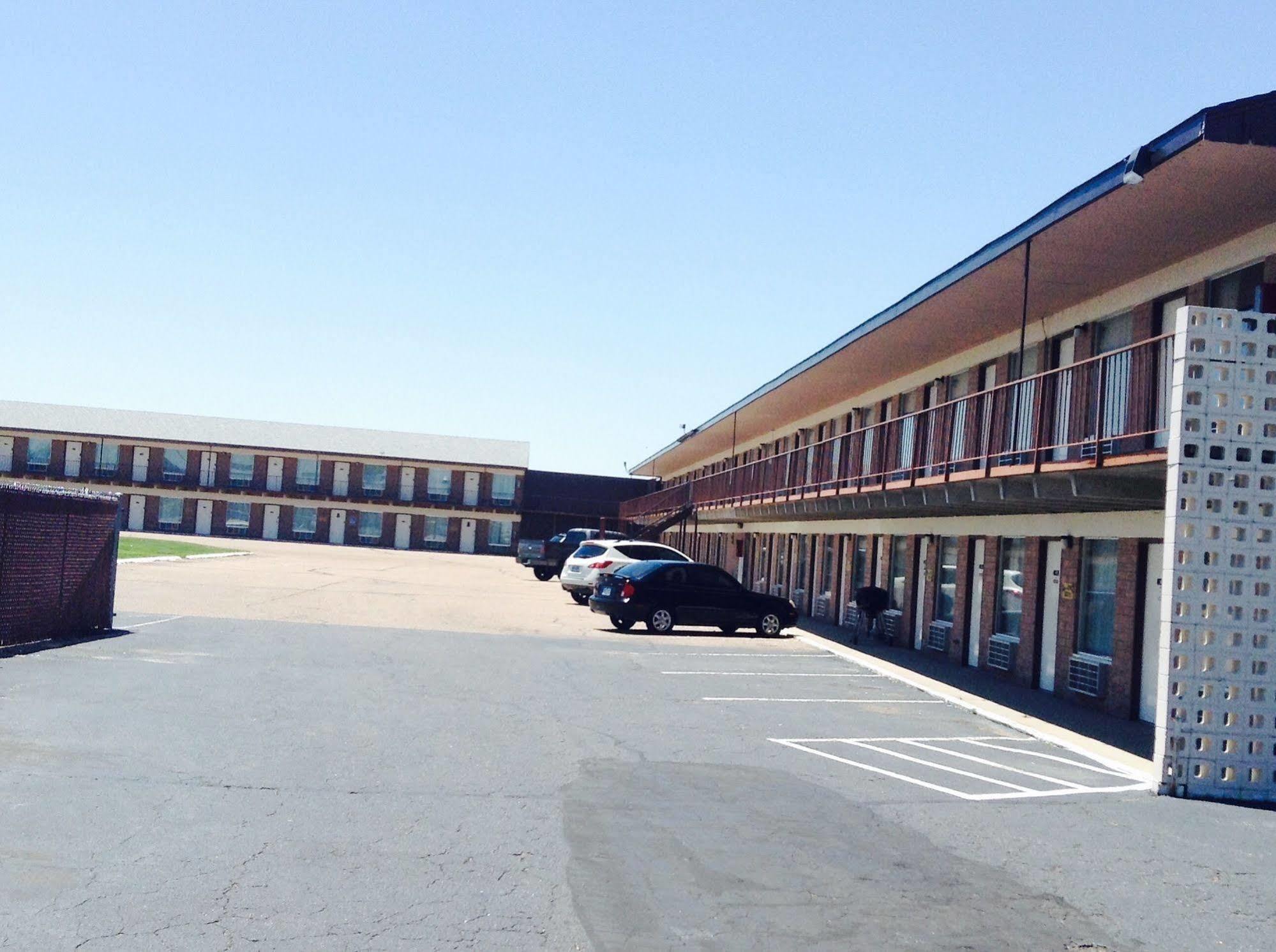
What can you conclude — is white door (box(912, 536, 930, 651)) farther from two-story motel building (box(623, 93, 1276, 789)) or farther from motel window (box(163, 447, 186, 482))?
motel window (box(163, 447, 186, 482))

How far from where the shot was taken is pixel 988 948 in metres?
5.57

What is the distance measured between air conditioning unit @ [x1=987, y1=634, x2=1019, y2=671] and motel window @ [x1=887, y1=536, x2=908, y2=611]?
15.2ft

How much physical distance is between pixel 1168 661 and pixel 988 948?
5.28 meters

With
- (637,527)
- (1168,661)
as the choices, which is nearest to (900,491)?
(1168,661)

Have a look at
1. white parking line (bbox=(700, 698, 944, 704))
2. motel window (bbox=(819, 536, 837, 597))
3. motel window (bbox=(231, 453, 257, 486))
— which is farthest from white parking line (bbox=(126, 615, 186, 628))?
motel window (bbox=(231, 453, 257, 486))

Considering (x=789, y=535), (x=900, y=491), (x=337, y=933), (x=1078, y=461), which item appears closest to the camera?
(x=337, y=933)

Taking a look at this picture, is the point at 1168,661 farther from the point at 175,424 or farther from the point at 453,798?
the point at 175,424

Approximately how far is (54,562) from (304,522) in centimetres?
5904

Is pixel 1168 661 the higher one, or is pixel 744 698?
pixel 1168 661

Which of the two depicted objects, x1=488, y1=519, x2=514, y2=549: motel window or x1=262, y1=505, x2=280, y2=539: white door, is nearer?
x1=262, y1=505, x2=280, y2=539: white door

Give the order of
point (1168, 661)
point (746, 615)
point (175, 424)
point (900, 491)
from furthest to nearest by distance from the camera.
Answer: point (175, 424) < point (746, 615) < point (900, 491) < point (1168, 661)

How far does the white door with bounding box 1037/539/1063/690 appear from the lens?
17281mm

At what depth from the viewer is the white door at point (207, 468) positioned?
7231cm

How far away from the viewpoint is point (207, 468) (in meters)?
72.4
